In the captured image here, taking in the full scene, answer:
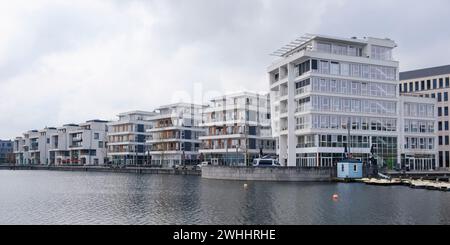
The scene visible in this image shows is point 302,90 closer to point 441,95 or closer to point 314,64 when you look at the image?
point 314,64

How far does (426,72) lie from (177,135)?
231 ft

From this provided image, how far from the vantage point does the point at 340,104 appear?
3642 inches

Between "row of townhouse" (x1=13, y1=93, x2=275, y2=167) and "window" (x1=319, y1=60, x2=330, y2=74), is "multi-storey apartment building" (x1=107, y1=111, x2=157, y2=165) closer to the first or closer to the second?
"row of townhouse" (x1=13, y1=93, x2=275, y2=167)

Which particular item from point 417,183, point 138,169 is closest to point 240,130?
point 138,169

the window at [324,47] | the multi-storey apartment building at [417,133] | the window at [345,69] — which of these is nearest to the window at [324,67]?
the window at [345,69]

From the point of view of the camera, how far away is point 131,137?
17375cm

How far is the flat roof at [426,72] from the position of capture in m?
126

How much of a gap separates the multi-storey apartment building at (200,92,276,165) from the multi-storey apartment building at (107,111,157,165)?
1845 inches

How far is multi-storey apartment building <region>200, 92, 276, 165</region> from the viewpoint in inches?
4811

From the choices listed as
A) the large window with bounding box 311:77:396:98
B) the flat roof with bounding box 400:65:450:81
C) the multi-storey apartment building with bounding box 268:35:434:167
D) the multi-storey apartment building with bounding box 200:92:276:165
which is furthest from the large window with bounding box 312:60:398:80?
the flat roof with bounding box 400:65:450:81
